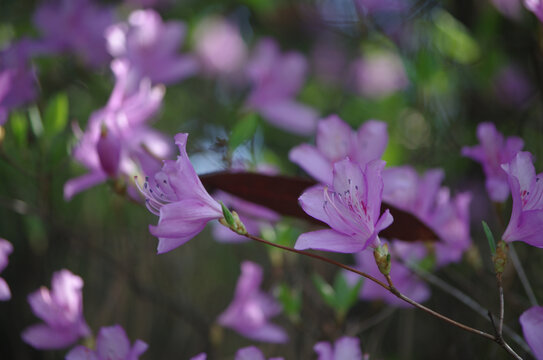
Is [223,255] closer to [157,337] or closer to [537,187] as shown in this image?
[157,337]

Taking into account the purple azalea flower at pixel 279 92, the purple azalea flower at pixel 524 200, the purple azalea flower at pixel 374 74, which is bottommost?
the purple azalea flower at pixel 374 74

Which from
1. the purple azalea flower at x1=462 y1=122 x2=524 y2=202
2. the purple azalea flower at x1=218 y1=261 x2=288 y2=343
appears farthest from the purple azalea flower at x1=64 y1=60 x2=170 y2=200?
the purple azalea flower at x1=462 y1=122 x2=524 y2=202

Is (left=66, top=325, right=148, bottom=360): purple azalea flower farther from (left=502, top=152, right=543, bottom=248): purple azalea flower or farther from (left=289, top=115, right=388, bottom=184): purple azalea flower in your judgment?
(left=502, top=152, right=543, bottom=248): purple azalea flower

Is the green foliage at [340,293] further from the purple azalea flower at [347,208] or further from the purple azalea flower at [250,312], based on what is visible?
the purple azalea flower at [347,208]

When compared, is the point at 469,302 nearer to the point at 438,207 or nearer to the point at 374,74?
the point at 438,207

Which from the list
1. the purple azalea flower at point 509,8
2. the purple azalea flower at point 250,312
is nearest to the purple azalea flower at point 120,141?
the purple azalea flower at point 250,312

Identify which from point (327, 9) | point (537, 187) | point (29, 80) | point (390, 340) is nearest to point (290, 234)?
point (537, 187)
